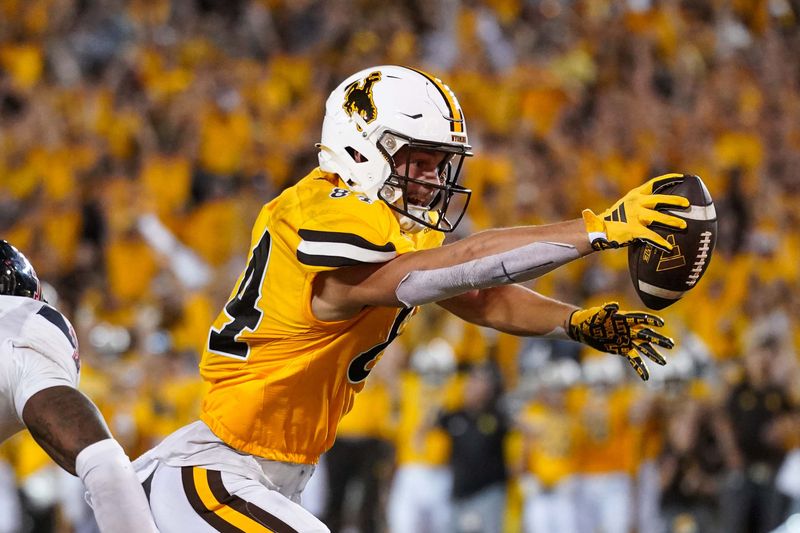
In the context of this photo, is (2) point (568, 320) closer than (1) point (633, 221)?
No

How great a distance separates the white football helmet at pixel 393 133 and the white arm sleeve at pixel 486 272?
0.35 m

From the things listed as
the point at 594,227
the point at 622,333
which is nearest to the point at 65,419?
the point at 594,227

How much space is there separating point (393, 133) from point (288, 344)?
0.70 meters

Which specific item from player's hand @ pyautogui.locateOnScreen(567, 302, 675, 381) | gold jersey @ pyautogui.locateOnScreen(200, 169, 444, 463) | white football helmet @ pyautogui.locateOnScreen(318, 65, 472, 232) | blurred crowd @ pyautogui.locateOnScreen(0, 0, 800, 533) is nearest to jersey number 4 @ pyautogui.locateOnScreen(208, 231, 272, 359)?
gold jersey @ pyautogui.locateOnScreen(200, 169, 444, 463)

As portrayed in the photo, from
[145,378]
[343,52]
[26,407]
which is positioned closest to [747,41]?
[343,52]

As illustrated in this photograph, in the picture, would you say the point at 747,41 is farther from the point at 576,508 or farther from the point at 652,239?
the point at 652,239

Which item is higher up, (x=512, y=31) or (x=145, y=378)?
(x=512, y=31)

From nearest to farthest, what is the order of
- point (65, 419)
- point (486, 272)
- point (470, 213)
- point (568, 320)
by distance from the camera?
1. point (65, 419)
2. point (486, 272)
3. point (568, 320)
4. point (470, 213)

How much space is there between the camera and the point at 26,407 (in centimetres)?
313

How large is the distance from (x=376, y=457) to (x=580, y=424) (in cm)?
158

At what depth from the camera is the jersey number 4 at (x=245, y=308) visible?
3.78m

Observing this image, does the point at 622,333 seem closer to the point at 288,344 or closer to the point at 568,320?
the point at 568,320

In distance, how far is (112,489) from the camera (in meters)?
3.11

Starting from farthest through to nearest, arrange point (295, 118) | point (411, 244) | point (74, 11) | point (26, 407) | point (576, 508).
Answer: point (74, 11), point (295, 118), point (576, 508), point (411, 244), point (26, 407)
